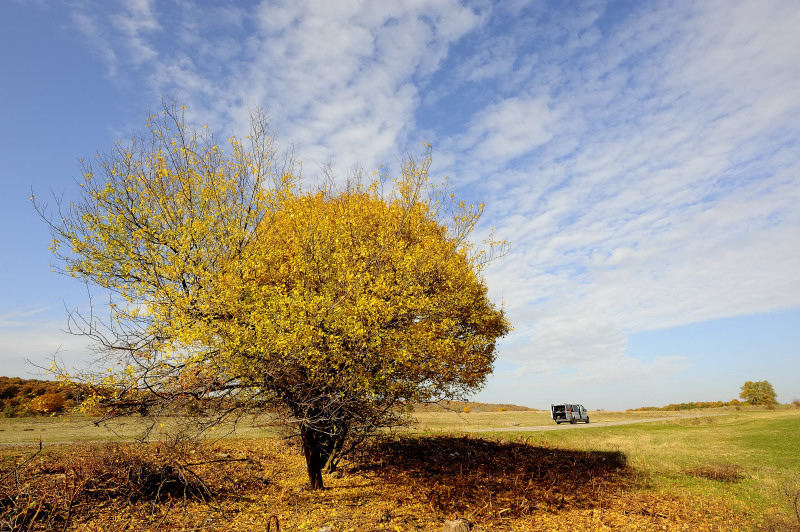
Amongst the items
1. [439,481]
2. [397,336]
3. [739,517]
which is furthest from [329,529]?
[739,517]

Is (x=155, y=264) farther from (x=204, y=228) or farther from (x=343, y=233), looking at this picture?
(x=343, y=233)

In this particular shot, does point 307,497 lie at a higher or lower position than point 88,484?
lower

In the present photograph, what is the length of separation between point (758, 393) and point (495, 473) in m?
75.8

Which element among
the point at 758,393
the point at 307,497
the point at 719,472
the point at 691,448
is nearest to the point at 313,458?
the point at 307,497

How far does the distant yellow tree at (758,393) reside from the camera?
6825cm

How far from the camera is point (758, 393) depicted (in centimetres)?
6981

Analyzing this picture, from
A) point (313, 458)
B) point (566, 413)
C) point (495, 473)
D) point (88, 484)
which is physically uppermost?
point (566, 413)

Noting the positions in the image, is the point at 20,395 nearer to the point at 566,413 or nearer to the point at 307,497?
the point at 307,497

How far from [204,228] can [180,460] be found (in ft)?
22.6

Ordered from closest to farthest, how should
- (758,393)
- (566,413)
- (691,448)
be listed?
(691,448) < (566,413) < (758,393)

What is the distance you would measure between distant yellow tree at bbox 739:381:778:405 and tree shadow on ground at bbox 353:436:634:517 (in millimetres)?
65428

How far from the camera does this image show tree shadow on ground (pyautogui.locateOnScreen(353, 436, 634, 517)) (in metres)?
12.8

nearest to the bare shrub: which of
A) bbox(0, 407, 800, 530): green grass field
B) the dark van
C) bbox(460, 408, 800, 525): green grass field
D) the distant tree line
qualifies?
bbox(0, 407, 800, 530): green grass field

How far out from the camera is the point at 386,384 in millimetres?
12414
